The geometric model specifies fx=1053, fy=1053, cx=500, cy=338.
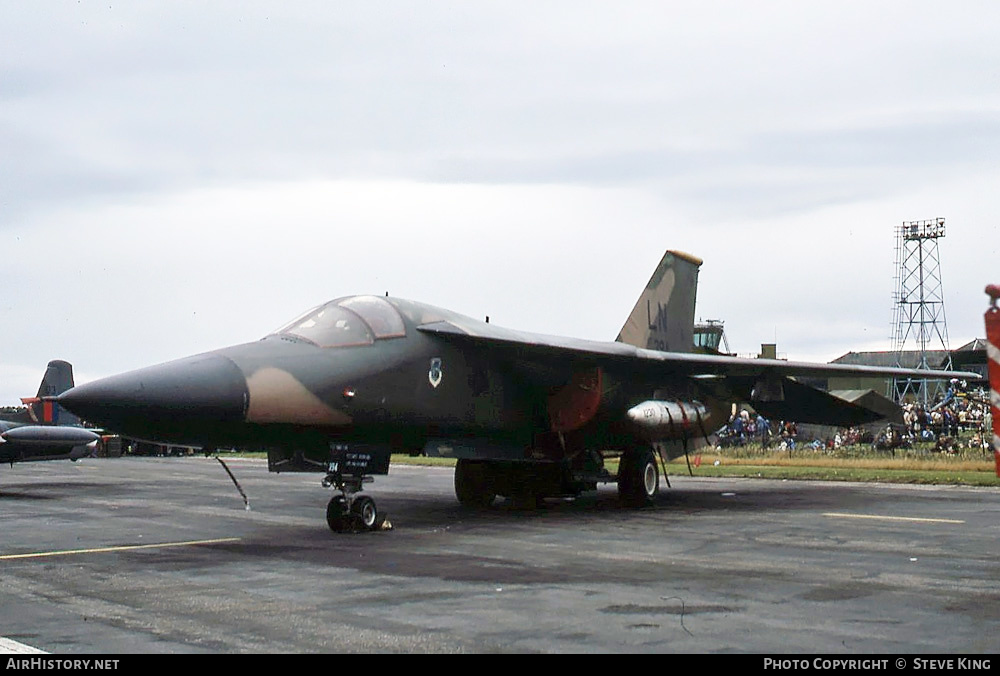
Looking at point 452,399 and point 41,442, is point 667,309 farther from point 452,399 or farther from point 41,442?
point 41,442

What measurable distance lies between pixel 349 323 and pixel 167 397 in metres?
3.05

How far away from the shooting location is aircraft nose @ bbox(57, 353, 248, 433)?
10.3 metres

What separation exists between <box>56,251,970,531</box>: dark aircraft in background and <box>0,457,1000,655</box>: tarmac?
82 cm

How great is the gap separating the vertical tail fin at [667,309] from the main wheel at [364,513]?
28.2 feet

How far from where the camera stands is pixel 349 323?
13.1 meters

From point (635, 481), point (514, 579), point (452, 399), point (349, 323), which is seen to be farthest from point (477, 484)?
point (514, 579)

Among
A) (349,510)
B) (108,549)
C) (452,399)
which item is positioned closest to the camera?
(108,549)

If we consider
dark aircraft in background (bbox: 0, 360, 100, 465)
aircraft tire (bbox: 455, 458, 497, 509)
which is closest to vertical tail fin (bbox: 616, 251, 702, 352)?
aircraft tire (bbox: 455, 458, 497, 509)

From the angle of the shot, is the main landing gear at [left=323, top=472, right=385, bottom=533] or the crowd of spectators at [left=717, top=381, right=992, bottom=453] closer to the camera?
the main landing gear at [left=323, top=472, right=385, bottom=533]

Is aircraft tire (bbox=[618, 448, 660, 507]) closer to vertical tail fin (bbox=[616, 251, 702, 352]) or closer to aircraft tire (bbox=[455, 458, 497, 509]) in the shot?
aircraft tire (bbox=[455, 458, 497, 509])

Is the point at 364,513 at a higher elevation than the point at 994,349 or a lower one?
lower

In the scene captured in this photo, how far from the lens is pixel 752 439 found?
3772 cm

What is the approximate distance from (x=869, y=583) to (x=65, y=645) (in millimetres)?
6081
